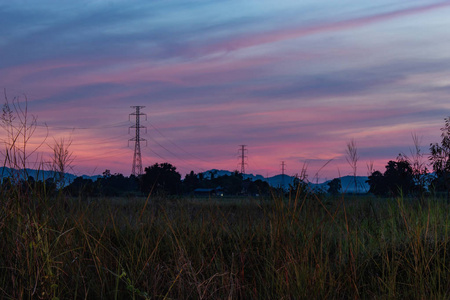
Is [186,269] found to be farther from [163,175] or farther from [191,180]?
[191,180]

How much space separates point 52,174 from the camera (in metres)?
5.82

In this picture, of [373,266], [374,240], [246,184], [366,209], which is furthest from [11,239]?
[246,184]

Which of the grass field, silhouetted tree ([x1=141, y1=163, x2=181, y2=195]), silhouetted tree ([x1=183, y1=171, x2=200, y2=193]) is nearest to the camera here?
the grass field

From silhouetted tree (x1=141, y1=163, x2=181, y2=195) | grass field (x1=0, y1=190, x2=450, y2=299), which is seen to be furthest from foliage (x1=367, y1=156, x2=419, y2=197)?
silhouetted tree (x1=141, y1=163, x2=181, y2=195)

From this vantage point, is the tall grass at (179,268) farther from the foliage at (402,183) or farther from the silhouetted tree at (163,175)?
the silhouetted tree at (163,175)

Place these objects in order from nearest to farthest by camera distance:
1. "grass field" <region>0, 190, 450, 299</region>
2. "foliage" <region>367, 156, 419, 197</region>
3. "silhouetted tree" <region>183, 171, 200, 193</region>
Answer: "grass field" <region>0, 190, 450, 299</region>
"foliage" <region>367, 156, 419, 197</region>
"silhouetted tree" <region>183, 171, 200, 193</region>

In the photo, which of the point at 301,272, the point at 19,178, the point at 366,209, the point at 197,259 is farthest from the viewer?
the point at 366,209

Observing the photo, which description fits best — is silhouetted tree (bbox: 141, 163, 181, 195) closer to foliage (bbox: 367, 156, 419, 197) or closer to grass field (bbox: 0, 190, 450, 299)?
foliage (bbox: 367, 156, 419, 197)

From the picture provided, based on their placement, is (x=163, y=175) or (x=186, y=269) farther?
(x=163, y=175)

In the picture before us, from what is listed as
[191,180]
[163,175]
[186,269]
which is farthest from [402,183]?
[191,180]

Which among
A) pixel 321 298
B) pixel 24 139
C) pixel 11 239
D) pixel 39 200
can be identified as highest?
pixel 24 139

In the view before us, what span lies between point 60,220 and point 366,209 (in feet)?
19.7

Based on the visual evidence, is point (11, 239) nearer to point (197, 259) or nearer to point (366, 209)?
point (197, 259)

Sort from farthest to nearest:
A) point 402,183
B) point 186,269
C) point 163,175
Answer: point 163,175, point 402,183, point 186,269
